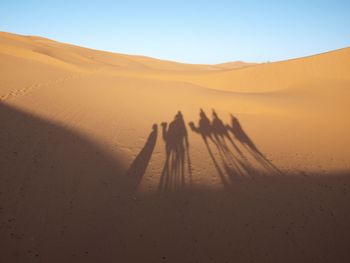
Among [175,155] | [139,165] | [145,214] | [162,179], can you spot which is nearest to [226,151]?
[175,155]

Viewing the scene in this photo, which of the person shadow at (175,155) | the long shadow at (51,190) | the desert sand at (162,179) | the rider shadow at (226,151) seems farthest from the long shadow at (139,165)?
the rider shadow at (226,151)

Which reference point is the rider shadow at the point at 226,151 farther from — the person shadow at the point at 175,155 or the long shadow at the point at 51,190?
the long shadow at the point at 51,190

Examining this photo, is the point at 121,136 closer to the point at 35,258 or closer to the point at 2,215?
the point at 2,215

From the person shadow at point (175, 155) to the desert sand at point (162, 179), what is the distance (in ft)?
0.11

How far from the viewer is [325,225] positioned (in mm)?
5125

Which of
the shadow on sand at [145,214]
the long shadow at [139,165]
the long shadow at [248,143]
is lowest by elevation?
the shadow on sand at [145,214]

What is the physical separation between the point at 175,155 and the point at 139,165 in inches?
51.2

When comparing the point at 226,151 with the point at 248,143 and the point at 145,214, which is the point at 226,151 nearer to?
the point at 248,143

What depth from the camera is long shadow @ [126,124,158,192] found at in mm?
6025

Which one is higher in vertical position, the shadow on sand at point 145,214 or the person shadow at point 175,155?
the person shadow at point 175,155

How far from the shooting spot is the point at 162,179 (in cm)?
632

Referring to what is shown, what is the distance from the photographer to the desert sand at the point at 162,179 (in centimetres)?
434

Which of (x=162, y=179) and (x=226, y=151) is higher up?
(x=226, y=151)

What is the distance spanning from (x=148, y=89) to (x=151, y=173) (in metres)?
9.60
